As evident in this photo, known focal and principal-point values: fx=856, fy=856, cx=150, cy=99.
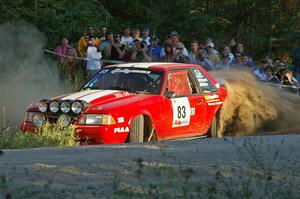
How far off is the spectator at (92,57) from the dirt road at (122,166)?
985cm

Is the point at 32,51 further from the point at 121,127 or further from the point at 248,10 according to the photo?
the point at 248,10

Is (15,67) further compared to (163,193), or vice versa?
(15,67)

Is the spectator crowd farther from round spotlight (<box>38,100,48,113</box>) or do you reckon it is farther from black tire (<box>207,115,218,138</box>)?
round spotlight (<box>38,100,48,113</box>)

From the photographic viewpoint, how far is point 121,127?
525 inches

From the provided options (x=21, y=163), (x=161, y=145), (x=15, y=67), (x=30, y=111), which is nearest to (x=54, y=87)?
(x=15, y=67)

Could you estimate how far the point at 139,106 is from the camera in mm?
13594

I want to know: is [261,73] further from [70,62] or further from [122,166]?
[122,166]

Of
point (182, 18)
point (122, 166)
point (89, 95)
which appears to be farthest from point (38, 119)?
point (182, 18)

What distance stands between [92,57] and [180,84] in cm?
594

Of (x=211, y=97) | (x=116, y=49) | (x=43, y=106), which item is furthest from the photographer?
(x=116, y=49)

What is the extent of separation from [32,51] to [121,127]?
34.8ft

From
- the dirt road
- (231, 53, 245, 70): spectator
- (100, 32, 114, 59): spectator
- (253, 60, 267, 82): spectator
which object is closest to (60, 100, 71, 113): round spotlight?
the dirt road

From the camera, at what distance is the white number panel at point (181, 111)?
14.5 metres

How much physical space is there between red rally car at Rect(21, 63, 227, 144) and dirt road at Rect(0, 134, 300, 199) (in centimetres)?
245
